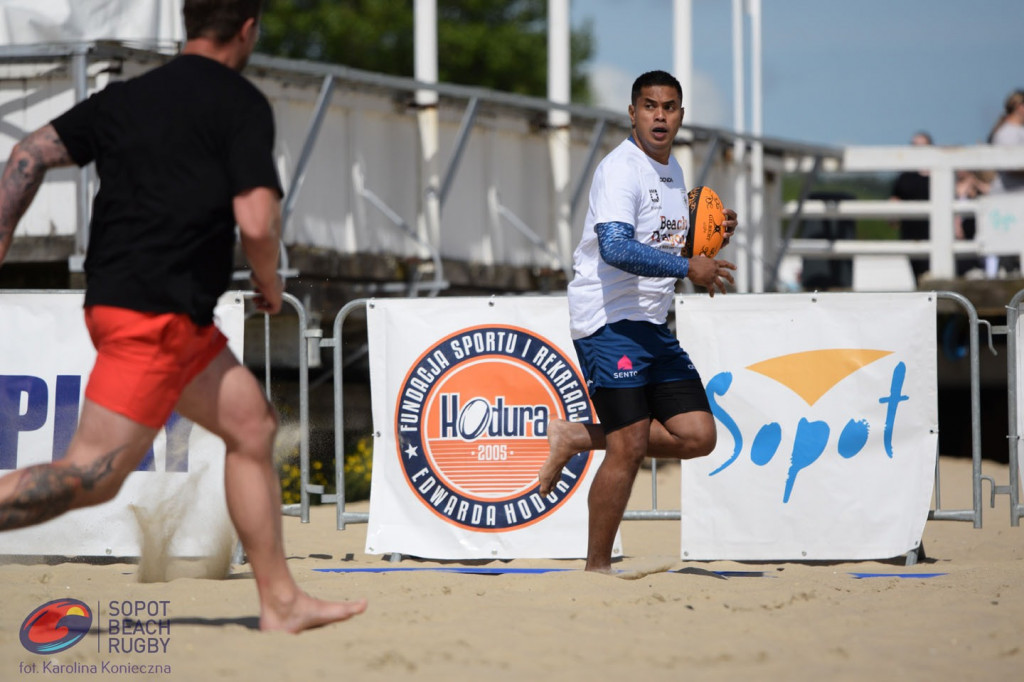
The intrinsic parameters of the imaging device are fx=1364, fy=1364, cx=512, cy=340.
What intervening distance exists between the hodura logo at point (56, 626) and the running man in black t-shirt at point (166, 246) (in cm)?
50

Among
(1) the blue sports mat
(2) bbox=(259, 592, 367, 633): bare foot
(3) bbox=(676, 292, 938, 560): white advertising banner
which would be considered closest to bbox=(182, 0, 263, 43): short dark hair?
(2) bbox=(259, 592, 367, 633): bare foot

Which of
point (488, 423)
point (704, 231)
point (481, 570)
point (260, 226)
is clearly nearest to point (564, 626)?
point (260, 226)

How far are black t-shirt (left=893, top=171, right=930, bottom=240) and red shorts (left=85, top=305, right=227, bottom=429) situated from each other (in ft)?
41.6

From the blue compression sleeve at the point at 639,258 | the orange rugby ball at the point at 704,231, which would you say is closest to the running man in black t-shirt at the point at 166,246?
the blue compression sleeve at the point at 639,258

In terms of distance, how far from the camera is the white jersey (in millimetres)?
5906

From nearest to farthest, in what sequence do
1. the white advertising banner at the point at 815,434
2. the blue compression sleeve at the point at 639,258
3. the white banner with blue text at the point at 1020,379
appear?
the blue compression sleeve at the point at 639,258
the white advertising banner at the point at 815,434
the white banner with blue text at the point at 1020,379

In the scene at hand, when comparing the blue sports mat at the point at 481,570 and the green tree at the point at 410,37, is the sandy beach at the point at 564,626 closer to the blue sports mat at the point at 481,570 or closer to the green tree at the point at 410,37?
the blue sports mat at the point at 481,570

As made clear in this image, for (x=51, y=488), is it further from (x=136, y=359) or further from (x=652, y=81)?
(x=652, y=81)

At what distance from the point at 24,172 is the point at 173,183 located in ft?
1.65

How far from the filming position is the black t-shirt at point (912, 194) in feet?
51.1

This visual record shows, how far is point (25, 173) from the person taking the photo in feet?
14.0

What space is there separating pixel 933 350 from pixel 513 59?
31.0 meters

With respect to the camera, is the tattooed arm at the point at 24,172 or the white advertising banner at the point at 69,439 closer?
the tattooed arm at the point at 24,172

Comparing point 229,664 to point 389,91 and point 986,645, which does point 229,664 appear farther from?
point 389,91
